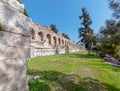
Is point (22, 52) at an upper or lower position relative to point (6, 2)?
lower

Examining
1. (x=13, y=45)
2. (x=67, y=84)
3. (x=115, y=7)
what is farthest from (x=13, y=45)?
(x=115, y=7)

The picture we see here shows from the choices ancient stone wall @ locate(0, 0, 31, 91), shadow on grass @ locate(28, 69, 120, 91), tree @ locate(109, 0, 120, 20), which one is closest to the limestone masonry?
ancient stone wall @ locate(0, 0, 31, 91)

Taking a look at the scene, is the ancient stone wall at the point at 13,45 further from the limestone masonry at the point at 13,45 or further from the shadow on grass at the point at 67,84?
the shadow on grass at the point at 67,84

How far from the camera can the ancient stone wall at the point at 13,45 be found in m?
2.17

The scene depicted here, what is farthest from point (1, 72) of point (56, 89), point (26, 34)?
point (56, 89)

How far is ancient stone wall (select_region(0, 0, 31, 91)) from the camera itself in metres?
2.17

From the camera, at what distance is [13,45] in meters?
2.31

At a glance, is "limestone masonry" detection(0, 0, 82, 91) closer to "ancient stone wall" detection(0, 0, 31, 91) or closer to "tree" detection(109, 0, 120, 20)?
"ancient stone wall" detection(0, 0, 31, 91)

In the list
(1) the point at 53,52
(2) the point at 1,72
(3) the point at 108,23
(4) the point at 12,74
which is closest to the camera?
(2) the point at 1,72

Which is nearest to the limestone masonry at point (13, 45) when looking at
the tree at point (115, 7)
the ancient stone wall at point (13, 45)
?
the ancient stone wall at point (13, 45)

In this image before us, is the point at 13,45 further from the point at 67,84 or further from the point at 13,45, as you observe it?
the point at 67,84

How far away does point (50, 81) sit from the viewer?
288 inches

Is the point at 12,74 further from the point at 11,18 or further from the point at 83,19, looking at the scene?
the point at 83,19

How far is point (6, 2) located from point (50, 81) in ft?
17.6
